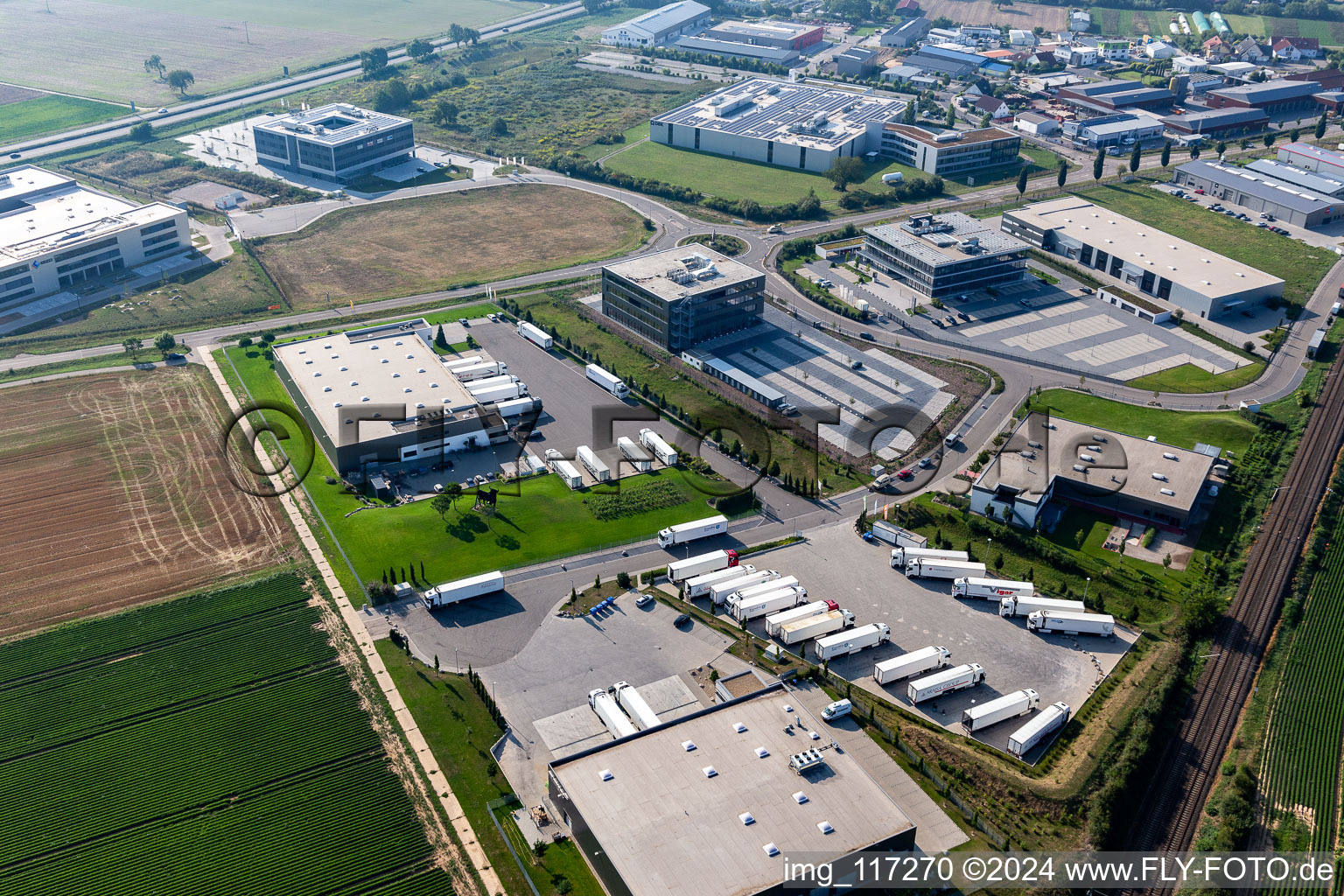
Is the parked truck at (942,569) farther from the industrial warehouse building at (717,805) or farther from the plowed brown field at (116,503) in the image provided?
the plowed brown field at (116,503)

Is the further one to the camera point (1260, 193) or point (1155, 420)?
point (1260, 193)

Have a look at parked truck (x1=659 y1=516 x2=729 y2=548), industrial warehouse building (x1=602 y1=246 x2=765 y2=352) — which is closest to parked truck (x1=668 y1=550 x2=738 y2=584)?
parked truck (x1=659 y1=516 x2=729 y2=548)

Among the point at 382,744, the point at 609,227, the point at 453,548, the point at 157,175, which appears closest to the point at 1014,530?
the point at 453,548

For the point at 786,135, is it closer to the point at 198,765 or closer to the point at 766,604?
the point at 766,604

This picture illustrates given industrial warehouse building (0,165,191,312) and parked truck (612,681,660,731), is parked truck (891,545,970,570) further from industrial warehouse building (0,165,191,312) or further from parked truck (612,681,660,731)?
industrial warehouse building (0,165,191,312)

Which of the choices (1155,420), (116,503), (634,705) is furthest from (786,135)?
(634,705)

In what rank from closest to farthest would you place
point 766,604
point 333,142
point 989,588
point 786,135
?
point 766,604
point 989,588
point 333,142
point 786,135

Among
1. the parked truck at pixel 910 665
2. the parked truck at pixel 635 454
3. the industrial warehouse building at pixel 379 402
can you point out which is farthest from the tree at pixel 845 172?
the parked truck at pixel 910 665
